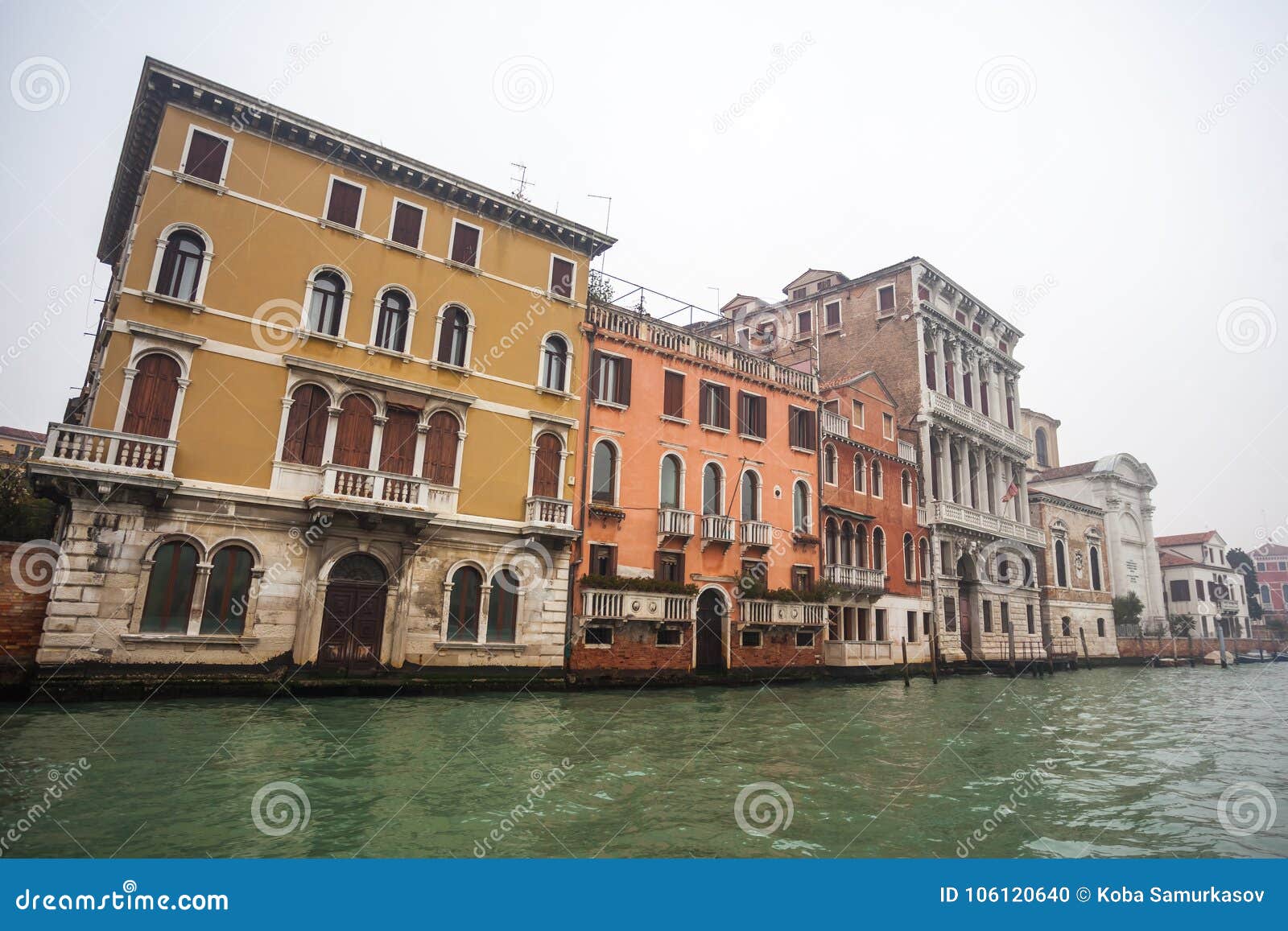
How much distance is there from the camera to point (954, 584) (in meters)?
31.0

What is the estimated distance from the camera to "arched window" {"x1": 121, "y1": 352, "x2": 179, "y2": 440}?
13.2m

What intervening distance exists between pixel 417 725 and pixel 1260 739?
14848 millimetres

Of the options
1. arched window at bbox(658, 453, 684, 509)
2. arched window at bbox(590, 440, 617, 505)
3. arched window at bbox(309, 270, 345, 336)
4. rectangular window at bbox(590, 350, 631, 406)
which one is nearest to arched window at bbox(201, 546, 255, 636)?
arched window at bbox(309, 270, 345, 336)

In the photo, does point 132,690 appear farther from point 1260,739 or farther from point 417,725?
point 1260,739

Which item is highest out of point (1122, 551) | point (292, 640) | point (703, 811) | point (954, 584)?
point (1122, 551)

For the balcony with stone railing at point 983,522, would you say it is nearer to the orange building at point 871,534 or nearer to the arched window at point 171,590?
the orange building at point 871,534

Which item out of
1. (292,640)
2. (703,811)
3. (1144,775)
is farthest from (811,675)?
(703,811)

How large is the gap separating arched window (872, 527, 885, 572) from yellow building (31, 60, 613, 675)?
13.7 m

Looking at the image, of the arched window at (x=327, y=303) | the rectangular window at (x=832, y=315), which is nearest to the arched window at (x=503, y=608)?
the arched window at (x=327, y=303)

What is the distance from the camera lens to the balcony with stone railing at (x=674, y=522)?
2012 centimetres

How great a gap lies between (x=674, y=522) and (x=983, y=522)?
2011 centimetres

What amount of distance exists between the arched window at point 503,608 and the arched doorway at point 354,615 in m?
2.58

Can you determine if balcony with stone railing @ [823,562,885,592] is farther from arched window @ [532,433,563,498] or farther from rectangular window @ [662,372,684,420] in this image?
arched window @ [532,433,563,498]

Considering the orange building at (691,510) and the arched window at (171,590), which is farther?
the orange building at (691,510)
